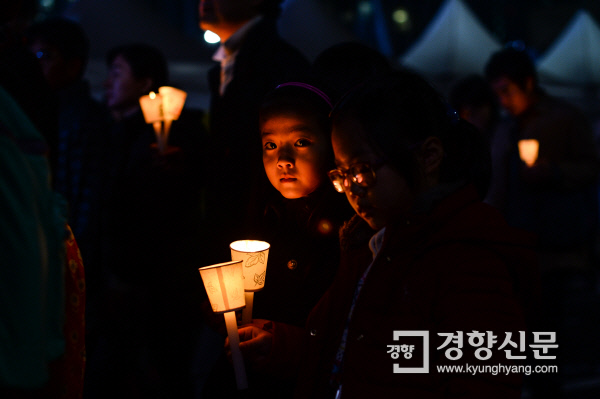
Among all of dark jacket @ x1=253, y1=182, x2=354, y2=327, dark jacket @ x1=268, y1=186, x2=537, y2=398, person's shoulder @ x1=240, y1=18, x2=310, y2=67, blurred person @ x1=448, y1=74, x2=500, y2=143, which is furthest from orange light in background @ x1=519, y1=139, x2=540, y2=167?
dark jacket @ x1=268, y1=186, x2=537, y2=398

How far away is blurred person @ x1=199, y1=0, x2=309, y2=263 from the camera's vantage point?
8.19 feet

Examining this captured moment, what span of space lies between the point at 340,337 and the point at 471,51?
7230 mm

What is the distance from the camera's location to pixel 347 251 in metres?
1.59

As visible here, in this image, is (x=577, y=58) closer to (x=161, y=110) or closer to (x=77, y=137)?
(x=161, y=110)

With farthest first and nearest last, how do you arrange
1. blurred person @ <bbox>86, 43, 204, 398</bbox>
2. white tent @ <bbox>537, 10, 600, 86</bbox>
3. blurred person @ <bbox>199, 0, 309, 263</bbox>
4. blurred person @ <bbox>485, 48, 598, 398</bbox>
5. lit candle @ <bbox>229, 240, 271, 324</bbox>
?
1. white tent @ <bbox>537, 10, 600, 86</bbox>
2. blurred person @ <bbox>485, 48, 598, 398</bbox>
3. blurred person @ <bbox>86, 43, 204, 398</bbox>
4. blurred person @ <bbox>199, 0, 309, 263</bbox>
5. lit candle @ <bbox>229, 240, 271, 324</bbox>

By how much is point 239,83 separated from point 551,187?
188 cm

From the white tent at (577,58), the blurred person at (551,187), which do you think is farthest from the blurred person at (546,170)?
the white tent at (577,58)

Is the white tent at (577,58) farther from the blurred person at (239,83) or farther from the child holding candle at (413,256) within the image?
the child holding candle at (413,256)

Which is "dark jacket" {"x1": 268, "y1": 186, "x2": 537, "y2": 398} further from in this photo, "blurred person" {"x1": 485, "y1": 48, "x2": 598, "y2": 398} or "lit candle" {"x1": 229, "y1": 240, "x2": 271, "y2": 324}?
"blurred person" {"x1": 485, "y1": 48, "x2": 598, "y2": 398}

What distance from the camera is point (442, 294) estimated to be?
1.28 metres

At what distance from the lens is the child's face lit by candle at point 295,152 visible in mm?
1699

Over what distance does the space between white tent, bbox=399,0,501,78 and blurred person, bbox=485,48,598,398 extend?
4243mm

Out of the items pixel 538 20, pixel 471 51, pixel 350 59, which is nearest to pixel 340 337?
pixel 350 59

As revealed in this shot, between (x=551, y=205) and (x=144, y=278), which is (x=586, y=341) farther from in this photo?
(x=144, y=278)
